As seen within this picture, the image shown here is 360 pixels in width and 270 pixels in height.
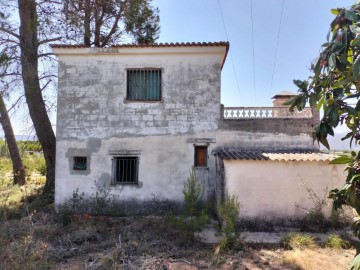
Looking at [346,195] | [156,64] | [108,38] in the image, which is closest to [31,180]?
[108,38]

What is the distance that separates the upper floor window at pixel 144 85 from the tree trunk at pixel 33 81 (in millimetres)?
4684

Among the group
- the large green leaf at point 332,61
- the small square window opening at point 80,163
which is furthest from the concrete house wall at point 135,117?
the large green leaf at point 332,61

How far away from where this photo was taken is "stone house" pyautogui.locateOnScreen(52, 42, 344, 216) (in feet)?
35.7

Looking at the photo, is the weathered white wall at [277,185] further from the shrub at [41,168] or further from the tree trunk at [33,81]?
the shrub at [41,168]

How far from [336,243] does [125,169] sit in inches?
283

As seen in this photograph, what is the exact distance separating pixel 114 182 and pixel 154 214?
1.92 m

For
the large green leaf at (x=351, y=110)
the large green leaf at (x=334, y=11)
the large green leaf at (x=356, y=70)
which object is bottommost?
the large green leaf at (x=351, y=110)

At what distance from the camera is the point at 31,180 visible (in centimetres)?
1759

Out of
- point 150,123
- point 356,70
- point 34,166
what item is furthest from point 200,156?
point 34,166

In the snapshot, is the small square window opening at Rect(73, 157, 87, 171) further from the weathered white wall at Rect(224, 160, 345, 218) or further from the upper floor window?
the weathered white wall at Rect(224, 160, 345, 218)

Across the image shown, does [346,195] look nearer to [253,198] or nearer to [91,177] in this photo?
[253,198]

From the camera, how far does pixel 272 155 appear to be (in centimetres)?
960

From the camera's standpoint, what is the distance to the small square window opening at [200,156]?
36.2 ft

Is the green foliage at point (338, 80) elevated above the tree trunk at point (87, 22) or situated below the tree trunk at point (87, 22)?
below
